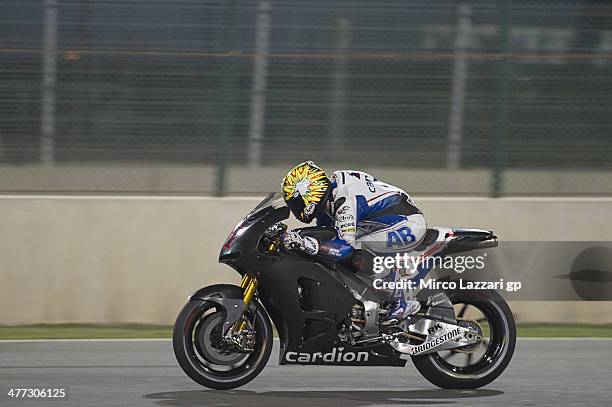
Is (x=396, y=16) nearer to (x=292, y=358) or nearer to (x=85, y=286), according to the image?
(x=85, y=286)

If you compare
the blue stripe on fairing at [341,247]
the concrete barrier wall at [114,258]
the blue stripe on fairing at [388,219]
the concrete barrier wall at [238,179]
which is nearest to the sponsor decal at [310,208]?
the blue stripe on fairing at [341,247]

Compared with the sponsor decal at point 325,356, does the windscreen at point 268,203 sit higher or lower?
higher

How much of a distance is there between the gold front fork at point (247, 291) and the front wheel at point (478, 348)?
1167 millimetres

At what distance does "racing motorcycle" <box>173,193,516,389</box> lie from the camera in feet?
24.4

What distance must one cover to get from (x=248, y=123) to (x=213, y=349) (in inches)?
164

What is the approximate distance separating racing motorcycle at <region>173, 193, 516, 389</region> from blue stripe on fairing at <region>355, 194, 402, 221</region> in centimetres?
26

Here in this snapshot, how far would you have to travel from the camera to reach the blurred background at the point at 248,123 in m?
10.8

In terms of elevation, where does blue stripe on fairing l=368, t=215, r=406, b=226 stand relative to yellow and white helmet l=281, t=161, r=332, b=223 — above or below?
below

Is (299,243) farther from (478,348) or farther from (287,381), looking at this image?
(478,348)

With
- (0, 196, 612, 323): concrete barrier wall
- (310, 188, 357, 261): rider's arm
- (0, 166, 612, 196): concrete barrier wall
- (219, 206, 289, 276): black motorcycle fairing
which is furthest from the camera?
(0, 166, 612, 196): concrete barrier wall

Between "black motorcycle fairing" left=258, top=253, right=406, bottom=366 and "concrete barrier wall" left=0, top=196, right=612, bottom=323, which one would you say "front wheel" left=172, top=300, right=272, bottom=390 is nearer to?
"black motorcycle fairing" left=258, top=253, right=406, bottom=366

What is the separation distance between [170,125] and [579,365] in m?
4.53

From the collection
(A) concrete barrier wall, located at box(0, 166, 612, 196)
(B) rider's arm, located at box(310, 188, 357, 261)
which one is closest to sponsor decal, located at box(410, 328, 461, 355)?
(B) rider's arm, located at box(310, 188, 357, 261)

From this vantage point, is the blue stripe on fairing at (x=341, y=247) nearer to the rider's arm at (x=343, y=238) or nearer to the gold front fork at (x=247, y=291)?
the rider's arm at (x=343, y=238)
